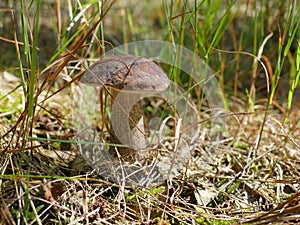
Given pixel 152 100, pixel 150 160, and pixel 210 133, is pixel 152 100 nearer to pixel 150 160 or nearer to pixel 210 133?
pixel 210 133

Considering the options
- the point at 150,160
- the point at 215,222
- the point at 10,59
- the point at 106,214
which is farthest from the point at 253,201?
the point at 10,59

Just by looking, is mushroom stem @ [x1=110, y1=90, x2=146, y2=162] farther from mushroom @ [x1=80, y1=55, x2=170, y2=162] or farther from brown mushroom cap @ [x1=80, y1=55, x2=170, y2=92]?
brown mushroom cap @ [x1=80, y1=55, x2=170, y2=92]


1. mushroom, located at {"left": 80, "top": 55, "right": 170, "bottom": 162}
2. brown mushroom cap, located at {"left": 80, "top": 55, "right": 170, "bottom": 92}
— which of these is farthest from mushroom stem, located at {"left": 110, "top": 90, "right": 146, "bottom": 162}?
brown mushroom cap, located at {"left": 80, "top": 55, "right": 170, "bottom": 92}

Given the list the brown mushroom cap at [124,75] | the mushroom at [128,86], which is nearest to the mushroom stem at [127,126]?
the mushroom at [128,86]

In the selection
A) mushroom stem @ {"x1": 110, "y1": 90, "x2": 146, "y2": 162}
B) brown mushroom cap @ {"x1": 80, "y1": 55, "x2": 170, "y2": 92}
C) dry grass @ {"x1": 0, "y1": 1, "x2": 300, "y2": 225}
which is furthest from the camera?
mushroom stem @ {"x1": 110, "y1": 90, "x2": 146, "y2": 162}

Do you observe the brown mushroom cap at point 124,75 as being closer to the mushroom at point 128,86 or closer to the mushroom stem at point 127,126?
the mushroom at point 128,86

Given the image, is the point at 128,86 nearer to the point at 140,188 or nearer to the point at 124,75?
the point at 124,75

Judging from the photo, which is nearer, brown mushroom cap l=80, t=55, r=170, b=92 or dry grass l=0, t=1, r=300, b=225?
dry grass l=0, t=1, r=300, b=225

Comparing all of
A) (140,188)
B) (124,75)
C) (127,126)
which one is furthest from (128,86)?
(140,188)
